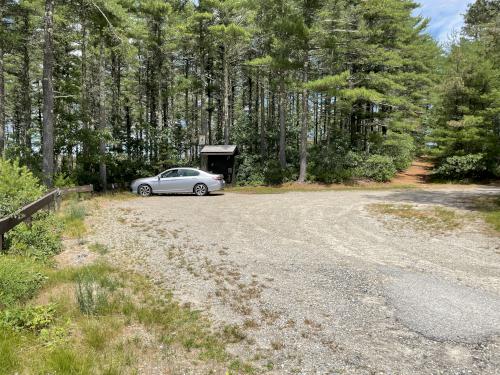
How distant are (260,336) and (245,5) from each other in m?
24.5

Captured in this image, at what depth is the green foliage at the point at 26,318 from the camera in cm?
377

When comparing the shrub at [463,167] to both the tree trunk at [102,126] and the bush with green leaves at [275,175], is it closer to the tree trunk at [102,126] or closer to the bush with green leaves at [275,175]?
the bush with green leaves at [275,175]

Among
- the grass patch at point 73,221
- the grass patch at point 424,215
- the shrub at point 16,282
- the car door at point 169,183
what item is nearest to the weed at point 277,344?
the shrub at point 16,282

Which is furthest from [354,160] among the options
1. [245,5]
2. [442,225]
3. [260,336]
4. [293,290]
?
[260,336]

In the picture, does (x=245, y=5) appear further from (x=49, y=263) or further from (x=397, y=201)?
(x=49, y=263)

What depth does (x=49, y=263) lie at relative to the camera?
6438 millimetres

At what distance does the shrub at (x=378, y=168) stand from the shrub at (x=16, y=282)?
22.6 m

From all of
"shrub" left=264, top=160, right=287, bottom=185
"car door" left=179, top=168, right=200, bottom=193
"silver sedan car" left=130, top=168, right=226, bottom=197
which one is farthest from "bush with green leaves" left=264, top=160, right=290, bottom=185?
"car door" left=179, top=168, right=200, bottom=193

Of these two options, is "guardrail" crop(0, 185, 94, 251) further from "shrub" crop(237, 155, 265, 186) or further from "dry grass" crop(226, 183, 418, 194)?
"shrub" crop(237, 155, 265, 186)

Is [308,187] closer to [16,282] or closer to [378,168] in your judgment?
[378,168]

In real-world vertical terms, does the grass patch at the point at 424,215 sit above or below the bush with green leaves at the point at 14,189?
below

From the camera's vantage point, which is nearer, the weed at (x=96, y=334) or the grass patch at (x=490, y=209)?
the weed at (x=96, y=334)

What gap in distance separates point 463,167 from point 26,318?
26097 millimetres

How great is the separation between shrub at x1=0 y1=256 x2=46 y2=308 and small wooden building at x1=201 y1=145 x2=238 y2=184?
64.5 feet
